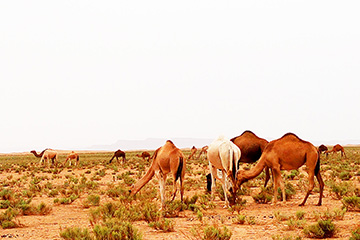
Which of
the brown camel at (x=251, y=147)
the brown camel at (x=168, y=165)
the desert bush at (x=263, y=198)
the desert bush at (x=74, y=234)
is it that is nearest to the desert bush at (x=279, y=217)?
the brown camel at (x=168, y=165)

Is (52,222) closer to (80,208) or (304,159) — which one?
(80,208)

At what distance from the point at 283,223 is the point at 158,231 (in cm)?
287

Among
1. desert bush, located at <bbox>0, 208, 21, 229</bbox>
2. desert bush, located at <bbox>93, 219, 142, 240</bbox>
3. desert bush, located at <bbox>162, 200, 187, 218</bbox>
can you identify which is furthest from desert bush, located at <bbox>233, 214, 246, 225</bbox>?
desert bush, located at <bbox>0, 208, 21, 229</bbox>

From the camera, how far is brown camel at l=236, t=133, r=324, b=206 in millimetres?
11766

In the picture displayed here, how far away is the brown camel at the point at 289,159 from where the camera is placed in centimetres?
1177

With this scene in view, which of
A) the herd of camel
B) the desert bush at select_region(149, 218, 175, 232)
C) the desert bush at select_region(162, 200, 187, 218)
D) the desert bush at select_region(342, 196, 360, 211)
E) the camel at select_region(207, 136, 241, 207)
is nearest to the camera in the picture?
the desert bush at select_region(149, 218, 175, 232)

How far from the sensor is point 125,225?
757 centimetres

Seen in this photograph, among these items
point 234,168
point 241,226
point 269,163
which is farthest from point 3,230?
point 269,163

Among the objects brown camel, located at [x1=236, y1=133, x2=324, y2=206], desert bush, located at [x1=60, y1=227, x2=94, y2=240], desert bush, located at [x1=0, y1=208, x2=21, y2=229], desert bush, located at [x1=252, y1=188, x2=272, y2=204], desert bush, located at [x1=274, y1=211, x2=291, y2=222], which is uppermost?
brown camel, located at [x1=236, y1=133, x2=324, y2=206]

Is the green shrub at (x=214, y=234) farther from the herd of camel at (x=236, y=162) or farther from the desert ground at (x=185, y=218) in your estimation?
the herd of camel at (x=236, y=162)

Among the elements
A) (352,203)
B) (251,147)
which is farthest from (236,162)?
(251,147)

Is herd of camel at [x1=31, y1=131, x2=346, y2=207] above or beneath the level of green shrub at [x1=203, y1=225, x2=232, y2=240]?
above

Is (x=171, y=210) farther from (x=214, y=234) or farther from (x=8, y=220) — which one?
(x=8, y=220)

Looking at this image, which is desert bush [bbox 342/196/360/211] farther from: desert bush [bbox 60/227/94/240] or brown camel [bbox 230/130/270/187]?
desert bush [bbox 60/227/94/240]
